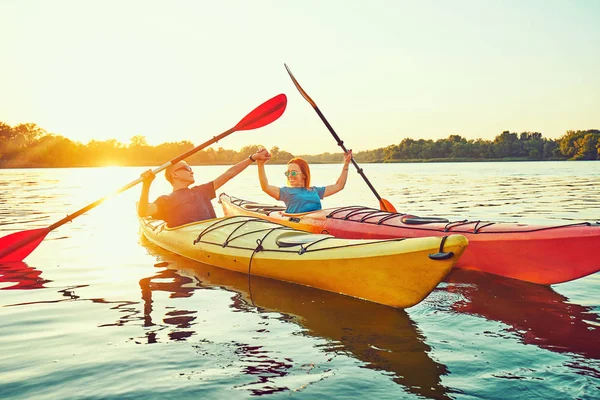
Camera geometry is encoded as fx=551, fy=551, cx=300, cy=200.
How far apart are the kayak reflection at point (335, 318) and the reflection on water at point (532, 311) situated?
78 cm

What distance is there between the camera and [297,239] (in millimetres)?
5316

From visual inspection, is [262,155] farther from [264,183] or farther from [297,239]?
[297,239]

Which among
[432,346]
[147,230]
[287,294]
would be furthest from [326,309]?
[147,230]

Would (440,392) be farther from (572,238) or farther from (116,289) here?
(116,289)

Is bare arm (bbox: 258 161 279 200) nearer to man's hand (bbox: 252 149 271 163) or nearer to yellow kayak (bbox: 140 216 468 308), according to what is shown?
man's hand (bbox: 252 149 271 163)

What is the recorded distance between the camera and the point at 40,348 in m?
3.80

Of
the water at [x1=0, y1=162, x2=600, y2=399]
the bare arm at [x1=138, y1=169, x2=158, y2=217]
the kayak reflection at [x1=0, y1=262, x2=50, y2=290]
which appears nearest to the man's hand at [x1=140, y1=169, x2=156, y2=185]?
the bare arm at [x1=138, y1=169, x2=158, y2=217]

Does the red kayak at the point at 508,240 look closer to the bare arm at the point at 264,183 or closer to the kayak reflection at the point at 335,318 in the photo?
the bare arm at the point at 264,183

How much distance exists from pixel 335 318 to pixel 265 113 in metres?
3.96

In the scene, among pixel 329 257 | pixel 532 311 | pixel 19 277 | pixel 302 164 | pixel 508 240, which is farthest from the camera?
pixel 302 164

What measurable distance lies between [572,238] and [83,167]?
9939 cm

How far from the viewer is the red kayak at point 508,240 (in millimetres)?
5035

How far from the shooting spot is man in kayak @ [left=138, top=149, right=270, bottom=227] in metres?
6.62

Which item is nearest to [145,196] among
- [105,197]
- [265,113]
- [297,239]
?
[105,197]
